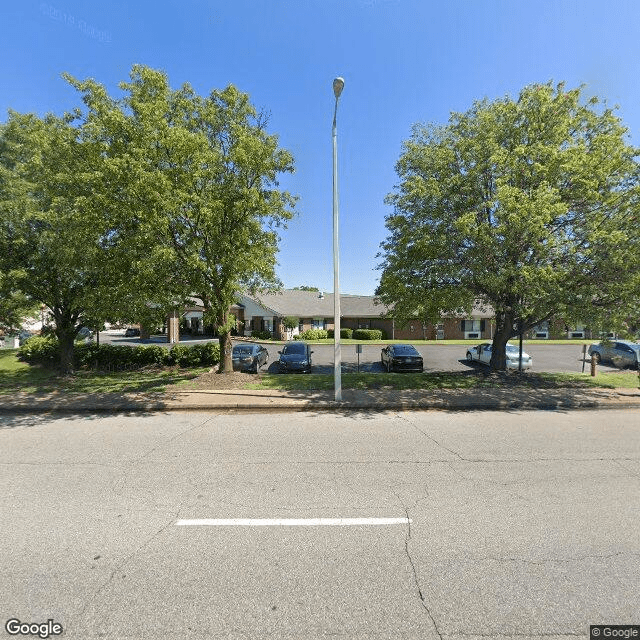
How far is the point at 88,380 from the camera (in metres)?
13.6

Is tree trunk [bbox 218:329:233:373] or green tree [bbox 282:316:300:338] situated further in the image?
green tree [bbox 282:316:300:338]

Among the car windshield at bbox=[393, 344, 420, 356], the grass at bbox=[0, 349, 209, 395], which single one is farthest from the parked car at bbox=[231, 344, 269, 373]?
the car windshield at bbox=[393, 344, 420, 356]

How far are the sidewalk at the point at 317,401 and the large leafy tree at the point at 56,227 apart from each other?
278 centimetres

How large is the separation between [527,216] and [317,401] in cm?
742

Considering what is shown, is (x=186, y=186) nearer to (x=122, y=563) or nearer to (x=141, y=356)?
(x=122, y=563)

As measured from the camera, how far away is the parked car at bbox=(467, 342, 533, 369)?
1823cm

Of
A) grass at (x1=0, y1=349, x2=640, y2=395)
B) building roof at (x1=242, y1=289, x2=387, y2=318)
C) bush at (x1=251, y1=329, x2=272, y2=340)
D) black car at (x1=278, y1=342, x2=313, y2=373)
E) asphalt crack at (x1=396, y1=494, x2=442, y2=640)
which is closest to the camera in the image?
asphalt crack at (x1=396, y1=494, x2=442, y2=640)

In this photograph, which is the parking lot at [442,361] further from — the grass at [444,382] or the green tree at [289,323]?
the green tree at [289,323]

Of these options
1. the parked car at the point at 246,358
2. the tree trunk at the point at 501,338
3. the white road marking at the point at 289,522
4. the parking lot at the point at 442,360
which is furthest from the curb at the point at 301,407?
the parking lot at the point at 442,360

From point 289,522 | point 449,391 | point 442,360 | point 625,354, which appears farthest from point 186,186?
point 625,354

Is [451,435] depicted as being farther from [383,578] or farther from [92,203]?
[92,203]

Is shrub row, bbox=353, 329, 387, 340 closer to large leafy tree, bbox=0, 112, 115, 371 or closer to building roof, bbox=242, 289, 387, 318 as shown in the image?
building roof, bbox=242, 289, 387, 318

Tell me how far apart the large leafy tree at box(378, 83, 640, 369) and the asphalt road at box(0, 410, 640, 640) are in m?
5.48

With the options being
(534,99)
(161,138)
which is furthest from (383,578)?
(534,99)
